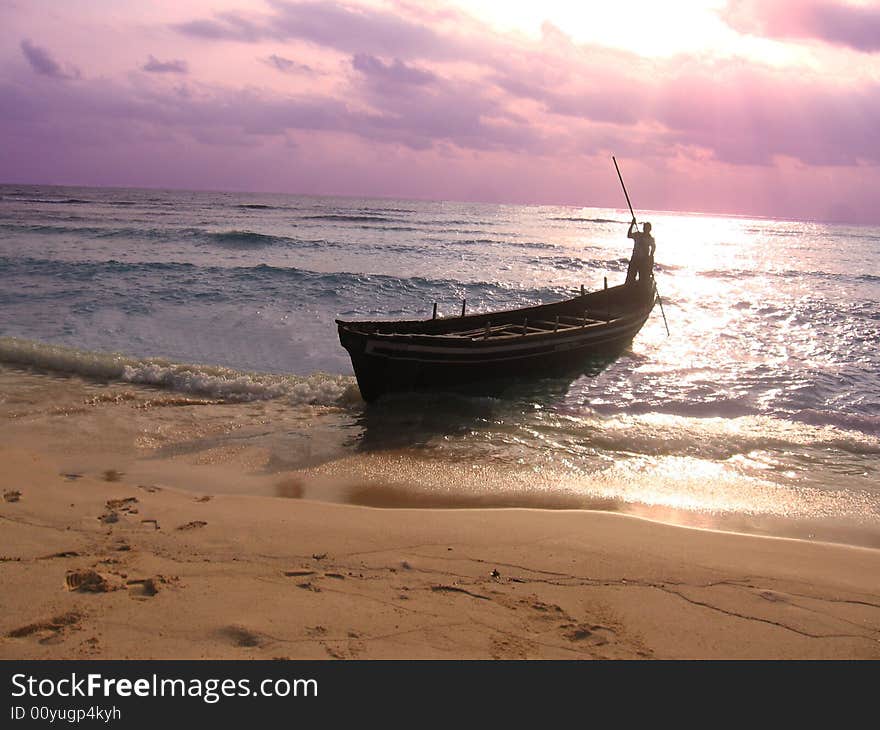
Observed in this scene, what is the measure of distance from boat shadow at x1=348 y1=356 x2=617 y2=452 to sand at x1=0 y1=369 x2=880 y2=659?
7.84 ft

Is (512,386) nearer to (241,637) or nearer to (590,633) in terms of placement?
(590,633)

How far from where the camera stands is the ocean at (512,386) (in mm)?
7727

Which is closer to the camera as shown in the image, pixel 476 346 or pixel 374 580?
pixel 374 580

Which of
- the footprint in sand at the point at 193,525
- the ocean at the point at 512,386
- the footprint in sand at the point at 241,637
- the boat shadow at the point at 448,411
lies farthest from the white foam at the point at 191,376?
the footprint in sand at the point at 241,637

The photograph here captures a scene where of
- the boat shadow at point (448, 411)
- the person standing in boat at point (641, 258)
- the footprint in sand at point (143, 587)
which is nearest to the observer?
the footprint in sand at point (143, 587)

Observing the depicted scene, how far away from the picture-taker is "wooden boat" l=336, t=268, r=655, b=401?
10.4 m

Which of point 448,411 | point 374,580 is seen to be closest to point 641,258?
point 448,411

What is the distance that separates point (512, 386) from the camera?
470 inches

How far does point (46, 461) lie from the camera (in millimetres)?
7406

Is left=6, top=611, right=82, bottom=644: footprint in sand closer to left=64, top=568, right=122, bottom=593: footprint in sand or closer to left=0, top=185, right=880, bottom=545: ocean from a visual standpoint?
left=64, top=568, right=122, bottom=593: footprint in sand

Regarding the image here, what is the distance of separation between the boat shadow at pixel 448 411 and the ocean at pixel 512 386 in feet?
0.16

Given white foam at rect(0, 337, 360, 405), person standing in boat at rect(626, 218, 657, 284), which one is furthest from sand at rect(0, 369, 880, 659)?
person standing in boat at rect(626, 218, 657, 284)

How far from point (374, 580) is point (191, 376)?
7.72m

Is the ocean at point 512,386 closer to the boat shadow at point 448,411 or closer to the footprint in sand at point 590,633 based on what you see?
the boat shadow at point 448,411
